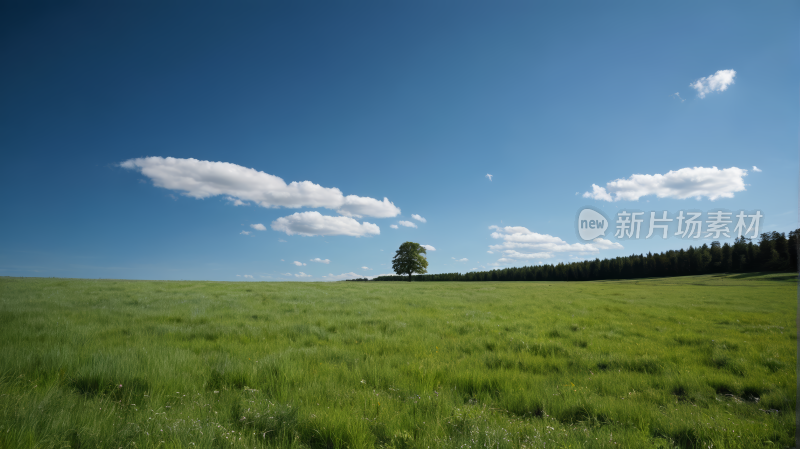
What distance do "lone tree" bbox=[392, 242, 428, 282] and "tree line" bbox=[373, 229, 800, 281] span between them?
12.8 metres

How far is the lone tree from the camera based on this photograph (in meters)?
87.4

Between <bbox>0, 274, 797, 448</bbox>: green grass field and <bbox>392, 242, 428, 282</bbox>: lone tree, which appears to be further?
<bbox>392, 242, 428, 282</bbox>: lone tree

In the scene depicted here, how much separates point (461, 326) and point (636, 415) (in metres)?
6.76

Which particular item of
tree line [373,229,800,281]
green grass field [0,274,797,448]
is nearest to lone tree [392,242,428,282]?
tree line [373,229,800,281]

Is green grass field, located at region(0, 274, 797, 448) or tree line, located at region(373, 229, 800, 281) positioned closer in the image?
green grass field, located at region(0, 274, 797, 448)

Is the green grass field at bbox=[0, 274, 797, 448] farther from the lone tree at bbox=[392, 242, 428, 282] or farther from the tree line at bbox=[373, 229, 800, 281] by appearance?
the tree line at bbox=[373, 229, 800, 281]

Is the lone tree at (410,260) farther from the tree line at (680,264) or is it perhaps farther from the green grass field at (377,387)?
the green grass field at (377,387)

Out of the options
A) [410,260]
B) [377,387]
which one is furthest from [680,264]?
[377,387]

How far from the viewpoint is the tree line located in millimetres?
80850

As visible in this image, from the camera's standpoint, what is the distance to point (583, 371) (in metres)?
6.52

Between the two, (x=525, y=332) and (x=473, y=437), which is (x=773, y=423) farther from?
(x=525, y=332)

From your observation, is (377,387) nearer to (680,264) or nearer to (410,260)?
(410,260)

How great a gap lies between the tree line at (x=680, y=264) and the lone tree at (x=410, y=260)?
41.9 ft

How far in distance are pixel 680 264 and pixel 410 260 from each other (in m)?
88.5
